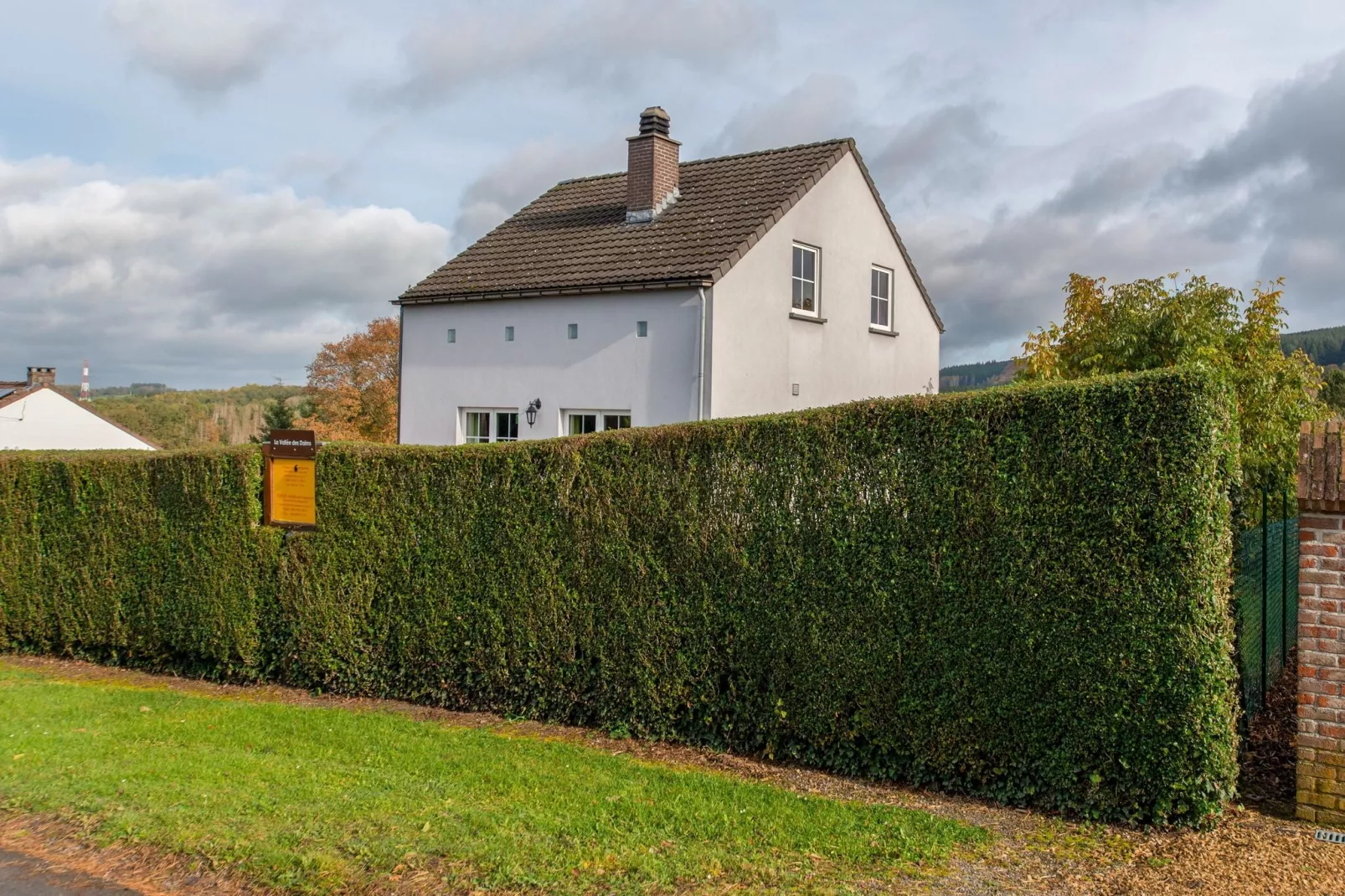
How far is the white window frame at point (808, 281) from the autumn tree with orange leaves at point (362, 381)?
1335 inches

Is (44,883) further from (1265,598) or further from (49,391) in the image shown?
(49,391)

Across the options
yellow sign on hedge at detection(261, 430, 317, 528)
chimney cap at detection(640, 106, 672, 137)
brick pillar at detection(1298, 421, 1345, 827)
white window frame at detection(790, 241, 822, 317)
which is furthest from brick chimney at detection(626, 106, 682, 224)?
brick pillar at detection(1298, 421, 1345, 827)

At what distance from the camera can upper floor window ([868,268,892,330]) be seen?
22.5 metres

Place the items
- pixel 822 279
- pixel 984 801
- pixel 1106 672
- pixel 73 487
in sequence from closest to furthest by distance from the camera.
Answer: pixel 1106 672 → pixel 984 801 → pixel 73 487 → pixel 822 279

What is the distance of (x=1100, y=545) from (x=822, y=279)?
14576mm

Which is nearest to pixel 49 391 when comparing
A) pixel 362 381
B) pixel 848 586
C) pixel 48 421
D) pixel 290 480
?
pixel 48 421

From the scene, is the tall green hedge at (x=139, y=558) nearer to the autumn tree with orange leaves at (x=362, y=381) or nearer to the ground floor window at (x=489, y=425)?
the ground floor window at (x=489, y=425)

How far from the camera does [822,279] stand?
20625mm

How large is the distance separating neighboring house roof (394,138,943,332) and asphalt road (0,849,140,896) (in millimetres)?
13652

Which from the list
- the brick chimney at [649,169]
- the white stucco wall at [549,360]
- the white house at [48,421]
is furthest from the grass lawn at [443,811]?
the white house at [48,421]

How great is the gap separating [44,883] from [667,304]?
46.3 ft

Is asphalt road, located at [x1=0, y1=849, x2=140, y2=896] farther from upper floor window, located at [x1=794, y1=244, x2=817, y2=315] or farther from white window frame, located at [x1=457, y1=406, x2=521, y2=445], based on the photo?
upper floor window, located at [x1=794, y1=244, x2=817, y2=315]

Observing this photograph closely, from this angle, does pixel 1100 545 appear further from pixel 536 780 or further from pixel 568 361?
pixel 568 361

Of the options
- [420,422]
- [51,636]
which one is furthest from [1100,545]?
[420,422]
